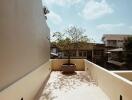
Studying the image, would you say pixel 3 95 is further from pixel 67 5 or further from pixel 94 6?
pixel 94 6

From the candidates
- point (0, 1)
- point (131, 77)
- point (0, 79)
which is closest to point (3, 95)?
point (0, 79)

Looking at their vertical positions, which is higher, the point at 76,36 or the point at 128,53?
the point at 76,36

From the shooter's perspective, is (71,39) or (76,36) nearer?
(71,39)

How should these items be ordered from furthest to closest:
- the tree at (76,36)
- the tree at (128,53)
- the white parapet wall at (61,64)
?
1. the tree at (128,53)
2. the tree at (76,36)
3. the white parapet wall at (61,64)

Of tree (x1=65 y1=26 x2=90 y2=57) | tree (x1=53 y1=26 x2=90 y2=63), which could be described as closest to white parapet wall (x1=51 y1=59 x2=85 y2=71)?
tree (x1=53 y1=26 x2=90 y2=63)

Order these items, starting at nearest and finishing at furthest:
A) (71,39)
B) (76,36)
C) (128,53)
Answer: (71,39)
(76,36)
(128,53)

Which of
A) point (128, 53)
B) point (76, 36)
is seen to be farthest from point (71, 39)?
point (128, 53)

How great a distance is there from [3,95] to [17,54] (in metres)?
1.25

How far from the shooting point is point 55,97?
603 cm

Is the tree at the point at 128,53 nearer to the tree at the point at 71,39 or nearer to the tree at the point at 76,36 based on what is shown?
the tree at the point at 71,39

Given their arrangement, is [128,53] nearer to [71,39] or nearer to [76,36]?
→ [76,36]

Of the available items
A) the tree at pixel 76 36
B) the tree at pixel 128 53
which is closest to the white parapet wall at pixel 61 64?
the tree at pixel 76 36

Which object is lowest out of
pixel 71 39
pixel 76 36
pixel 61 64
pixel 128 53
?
pixel 61 64

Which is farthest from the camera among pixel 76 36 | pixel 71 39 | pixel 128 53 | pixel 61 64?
pixel 128 53
